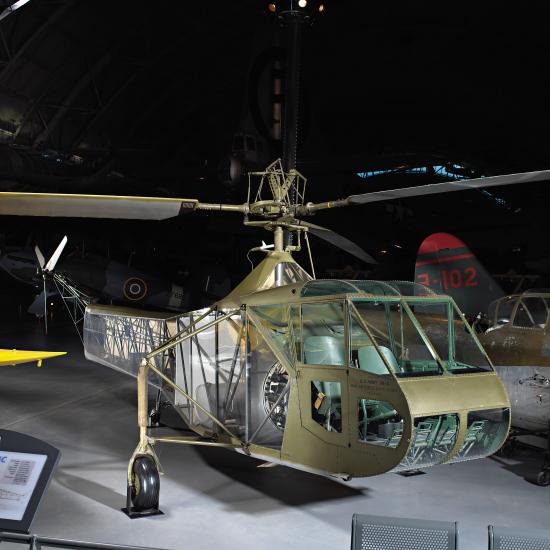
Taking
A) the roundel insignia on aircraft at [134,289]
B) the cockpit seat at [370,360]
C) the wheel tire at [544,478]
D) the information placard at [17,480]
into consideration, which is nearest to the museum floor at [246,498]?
the wheel tire at [544,478]

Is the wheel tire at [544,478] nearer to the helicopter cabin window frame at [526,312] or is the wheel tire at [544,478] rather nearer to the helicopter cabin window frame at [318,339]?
the helicopter cabin window frame at [526,312]

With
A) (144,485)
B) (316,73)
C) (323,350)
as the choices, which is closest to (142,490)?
(144,485)

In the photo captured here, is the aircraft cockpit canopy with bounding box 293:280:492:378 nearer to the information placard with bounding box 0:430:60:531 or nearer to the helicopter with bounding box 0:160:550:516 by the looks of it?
the helicopter with bounding box 0:160:550:516

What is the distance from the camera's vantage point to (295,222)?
7.30 meters

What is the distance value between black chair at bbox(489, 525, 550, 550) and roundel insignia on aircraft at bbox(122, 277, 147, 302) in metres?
18.3

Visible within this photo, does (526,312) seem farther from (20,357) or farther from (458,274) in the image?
(20,357)

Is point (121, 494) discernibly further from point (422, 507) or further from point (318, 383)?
point (422, 507)

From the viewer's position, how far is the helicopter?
5.29m

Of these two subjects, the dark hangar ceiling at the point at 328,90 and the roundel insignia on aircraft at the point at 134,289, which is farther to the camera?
the dark hangar ceiling at the point at 328,90

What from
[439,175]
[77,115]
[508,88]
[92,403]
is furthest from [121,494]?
[77,115]

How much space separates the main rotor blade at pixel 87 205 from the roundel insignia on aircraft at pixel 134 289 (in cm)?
1409

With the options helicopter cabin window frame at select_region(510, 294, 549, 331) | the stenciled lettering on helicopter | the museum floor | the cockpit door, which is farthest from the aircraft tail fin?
the cockpit door

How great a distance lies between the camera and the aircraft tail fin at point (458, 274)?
12.3 metres

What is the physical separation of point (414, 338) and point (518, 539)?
10.8 feet
